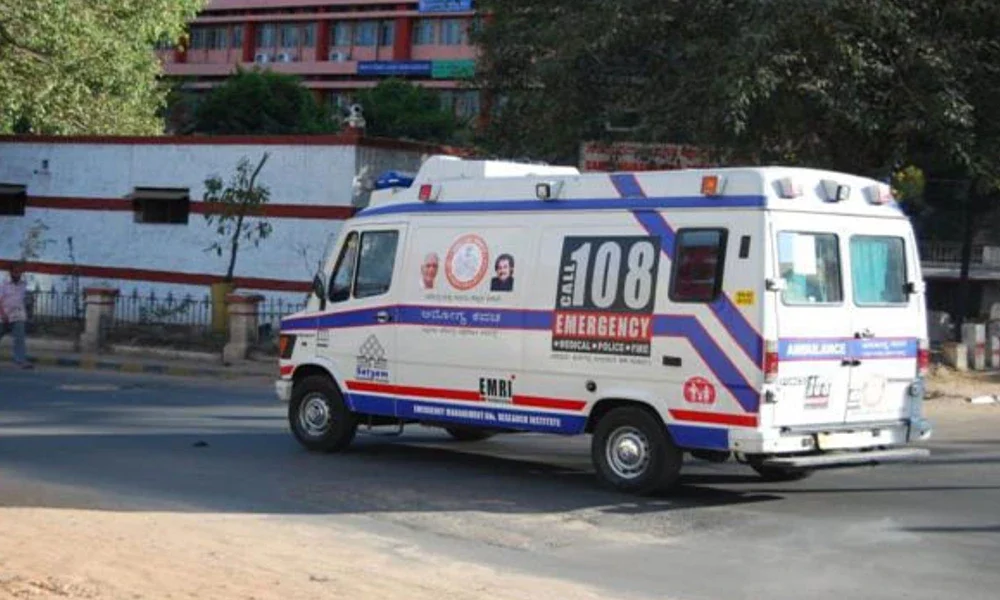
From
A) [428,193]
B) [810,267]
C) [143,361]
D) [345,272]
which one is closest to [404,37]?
[143,361]

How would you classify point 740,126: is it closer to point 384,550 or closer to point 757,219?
point 757,219

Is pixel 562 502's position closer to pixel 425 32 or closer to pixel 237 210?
pixel 237 210

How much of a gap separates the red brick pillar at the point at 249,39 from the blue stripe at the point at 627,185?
89102mm

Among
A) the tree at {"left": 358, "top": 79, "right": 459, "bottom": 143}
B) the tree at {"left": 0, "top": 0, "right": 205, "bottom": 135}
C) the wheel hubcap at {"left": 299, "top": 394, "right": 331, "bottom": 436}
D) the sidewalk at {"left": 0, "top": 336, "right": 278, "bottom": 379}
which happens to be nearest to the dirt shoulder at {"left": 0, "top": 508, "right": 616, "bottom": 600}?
the wheel hubcap at {"left": 299, "top": 394, "right": 331, "bottom": 436}

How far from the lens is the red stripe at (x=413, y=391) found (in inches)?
452

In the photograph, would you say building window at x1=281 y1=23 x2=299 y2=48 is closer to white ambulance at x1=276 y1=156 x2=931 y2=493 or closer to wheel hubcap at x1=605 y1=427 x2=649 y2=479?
white ambulance at x1=276 y1=156 x2=931 y2=493

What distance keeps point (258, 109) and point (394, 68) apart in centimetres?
2729

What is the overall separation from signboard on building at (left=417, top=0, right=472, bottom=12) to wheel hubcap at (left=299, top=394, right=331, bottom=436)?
74538mm

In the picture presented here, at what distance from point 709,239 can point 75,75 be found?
70.4ft

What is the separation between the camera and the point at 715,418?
9.91 metres

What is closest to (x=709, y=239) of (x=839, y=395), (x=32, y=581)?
(x=839, y=395)

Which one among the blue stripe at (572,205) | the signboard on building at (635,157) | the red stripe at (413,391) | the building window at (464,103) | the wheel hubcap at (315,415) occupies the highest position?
the building window at (464,103)

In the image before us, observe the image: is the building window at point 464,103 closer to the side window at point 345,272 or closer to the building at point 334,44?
the building at point 334,44

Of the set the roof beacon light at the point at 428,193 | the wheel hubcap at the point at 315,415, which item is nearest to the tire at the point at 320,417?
the wheel hubcap at the point at 315,415
